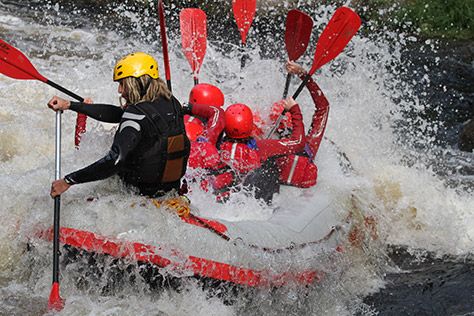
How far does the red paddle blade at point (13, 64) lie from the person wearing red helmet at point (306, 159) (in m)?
2.05

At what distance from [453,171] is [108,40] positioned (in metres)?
5.14

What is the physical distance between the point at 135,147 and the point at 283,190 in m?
1.84

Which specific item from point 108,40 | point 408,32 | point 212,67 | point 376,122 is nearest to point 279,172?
point 376,122

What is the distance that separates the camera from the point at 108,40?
7.73 metres

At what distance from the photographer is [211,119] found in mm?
4188

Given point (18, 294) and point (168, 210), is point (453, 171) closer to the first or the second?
point (168, 210)

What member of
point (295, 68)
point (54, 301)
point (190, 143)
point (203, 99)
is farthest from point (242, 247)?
point (295, 68)

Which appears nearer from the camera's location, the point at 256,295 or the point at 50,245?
the point at 50,245

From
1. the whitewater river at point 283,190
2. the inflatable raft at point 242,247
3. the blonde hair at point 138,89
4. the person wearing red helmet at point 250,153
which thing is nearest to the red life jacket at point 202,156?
the person wearing red helmet at point 250,153

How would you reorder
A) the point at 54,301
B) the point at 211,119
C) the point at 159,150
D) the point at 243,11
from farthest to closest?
the point at 243,11, the point at 211,119, the point at 159,150, the point at 54,301

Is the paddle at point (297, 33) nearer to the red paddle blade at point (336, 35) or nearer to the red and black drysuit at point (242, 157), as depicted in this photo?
the red paddle blade at point (336, 35)

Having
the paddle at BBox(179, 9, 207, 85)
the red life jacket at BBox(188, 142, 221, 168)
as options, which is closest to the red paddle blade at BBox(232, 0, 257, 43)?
the paddle at BBox(179, 9, 207, 85)

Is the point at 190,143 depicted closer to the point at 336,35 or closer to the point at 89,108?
the point at 89,108

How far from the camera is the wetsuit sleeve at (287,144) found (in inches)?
169
